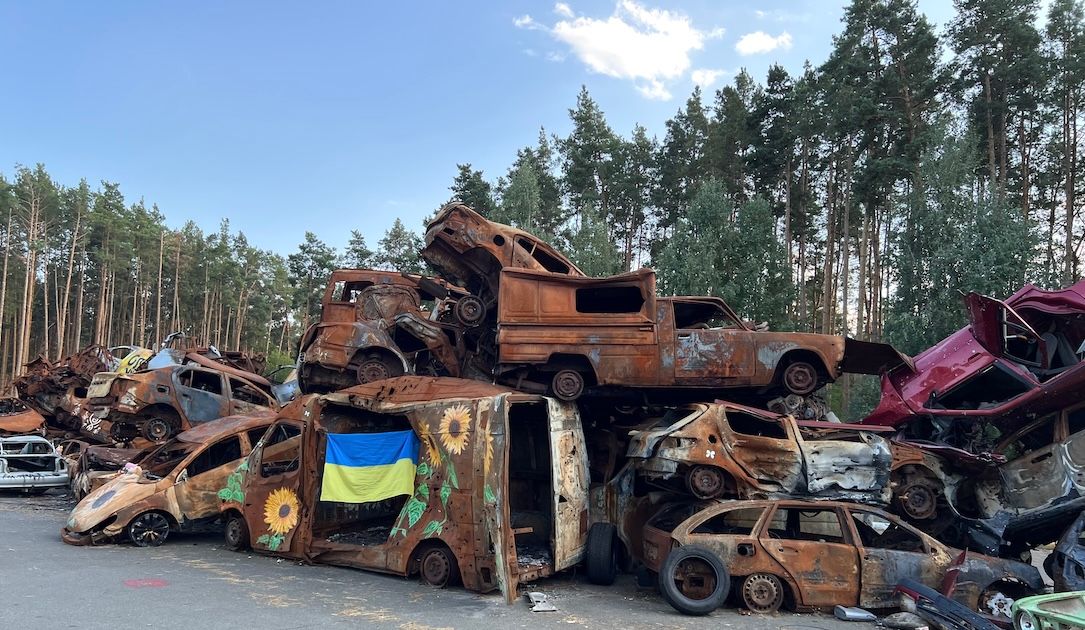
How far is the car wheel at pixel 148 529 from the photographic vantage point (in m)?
8.57

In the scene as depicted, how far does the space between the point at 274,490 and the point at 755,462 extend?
236 inches

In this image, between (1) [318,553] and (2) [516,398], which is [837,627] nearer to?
(2) [516,398]

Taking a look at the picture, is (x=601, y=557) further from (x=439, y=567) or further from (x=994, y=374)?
(x=994, y=374)

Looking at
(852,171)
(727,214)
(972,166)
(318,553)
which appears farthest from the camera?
(852,171)

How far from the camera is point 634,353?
340 inches

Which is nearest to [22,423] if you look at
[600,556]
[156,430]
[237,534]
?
[156,430]

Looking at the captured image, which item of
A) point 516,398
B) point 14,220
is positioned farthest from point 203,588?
point 14,220

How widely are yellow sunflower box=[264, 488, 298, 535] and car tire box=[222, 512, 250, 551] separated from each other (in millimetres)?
499

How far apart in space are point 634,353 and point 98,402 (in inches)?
465

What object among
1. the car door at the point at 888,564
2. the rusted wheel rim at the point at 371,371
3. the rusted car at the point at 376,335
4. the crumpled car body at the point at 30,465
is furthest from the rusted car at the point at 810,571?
the crumpled car body at the point at 30,465

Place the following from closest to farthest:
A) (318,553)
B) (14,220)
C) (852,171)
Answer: (318,553) → (852,171) → (14,220)

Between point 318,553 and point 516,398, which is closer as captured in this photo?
point 516,398

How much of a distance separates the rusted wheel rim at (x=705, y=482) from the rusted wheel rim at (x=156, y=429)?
36.5 feet

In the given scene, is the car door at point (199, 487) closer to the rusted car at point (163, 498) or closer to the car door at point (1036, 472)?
the rusted car at point (163, 498)
